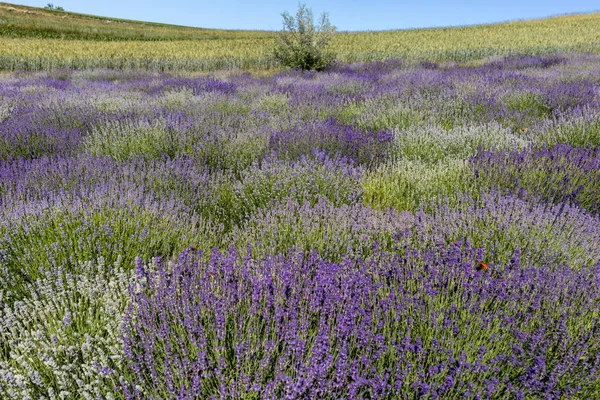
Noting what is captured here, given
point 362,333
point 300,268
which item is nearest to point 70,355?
point 300,268

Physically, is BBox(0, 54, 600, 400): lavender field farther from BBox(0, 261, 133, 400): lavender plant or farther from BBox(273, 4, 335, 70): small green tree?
BBox(273, 4, 335, 70): small green tree

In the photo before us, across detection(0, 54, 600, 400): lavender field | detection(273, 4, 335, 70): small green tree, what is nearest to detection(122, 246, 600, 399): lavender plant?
detection(0, 54, 600, 400): lavender field

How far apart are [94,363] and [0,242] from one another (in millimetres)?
1310

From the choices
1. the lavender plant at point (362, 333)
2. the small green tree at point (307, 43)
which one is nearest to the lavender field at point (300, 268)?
the lavender plant at point (362, 333)

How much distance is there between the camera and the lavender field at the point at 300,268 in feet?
4.56

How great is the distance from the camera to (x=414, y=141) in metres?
4.21

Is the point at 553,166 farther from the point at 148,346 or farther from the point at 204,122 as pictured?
the point at 204,122

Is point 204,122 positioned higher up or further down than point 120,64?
further down

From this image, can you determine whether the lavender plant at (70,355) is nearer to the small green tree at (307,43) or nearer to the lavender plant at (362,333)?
the lavender plant at (362,333)

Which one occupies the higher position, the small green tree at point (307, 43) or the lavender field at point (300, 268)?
the small green tree at point (307, 43)

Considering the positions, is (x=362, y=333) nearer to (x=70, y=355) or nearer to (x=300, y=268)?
(x=300, y=268)

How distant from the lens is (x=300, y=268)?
1.89 metres

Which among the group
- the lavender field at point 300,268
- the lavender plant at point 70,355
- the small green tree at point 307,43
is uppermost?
the small green tree at point 307,43

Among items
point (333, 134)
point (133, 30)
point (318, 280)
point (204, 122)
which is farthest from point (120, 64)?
point (133, 30)
